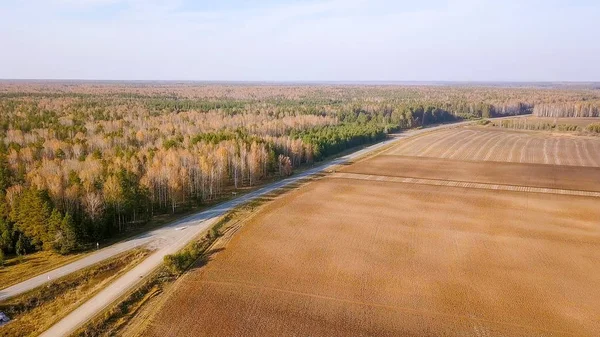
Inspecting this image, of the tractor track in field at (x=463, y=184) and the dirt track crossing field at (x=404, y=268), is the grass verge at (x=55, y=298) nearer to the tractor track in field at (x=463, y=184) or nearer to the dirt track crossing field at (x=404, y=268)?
the dirt track crossing field at (x=404, y=268)

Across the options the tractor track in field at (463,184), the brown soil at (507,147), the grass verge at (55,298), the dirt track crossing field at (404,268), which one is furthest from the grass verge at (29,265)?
the brown soil at (507,147)

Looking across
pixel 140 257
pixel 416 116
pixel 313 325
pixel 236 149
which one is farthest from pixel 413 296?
pixel 416 116

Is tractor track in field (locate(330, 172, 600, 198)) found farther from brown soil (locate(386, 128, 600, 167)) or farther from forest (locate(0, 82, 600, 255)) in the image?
brown soil (locate(386, 128, 600, 167))

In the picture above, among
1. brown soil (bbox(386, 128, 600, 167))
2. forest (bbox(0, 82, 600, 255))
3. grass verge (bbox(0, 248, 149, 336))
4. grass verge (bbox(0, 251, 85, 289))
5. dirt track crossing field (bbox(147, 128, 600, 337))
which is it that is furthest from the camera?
brown soil (bbox(386, 128, 600, 167))

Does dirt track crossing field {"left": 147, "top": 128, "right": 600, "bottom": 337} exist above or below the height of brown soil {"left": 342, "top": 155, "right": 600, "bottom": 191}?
below

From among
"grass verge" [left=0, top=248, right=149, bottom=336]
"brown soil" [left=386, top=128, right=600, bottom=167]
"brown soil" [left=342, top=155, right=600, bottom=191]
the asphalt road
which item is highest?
"brown soil" [left=386, top=128, right=600, bottom=167]

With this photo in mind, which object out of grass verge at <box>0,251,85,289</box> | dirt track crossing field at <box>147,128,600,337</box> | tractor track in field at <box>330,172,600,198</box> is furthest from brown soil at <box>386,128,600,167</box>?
grass verge at <box>0,251,85,289</box>

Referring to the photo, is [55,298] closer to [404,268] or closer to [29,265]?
[29,265]
